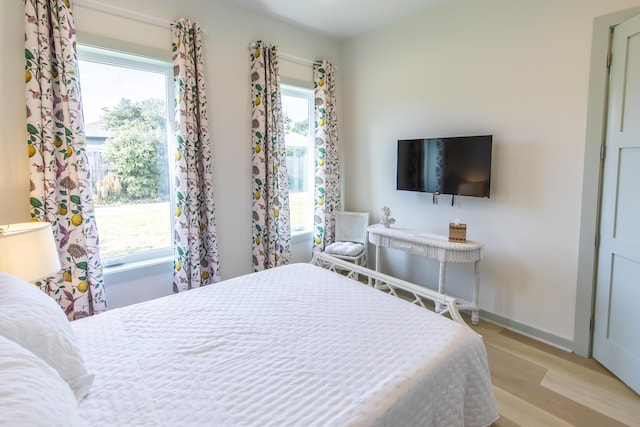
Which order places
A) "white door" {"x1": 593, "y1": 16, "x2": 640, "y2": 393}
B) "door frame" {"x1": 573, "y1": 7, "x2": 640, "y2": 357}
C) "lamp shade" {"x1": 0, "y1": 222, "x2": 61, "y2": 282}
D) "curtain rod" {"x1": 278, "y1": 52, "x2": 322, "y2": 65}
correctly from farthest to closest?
"curtain rod" {"x1": 278, "y1": 52, "x2": 322, "y2": 65}
"door frame" {"x1": 573, "y1": 7, "x2": 640, "y2": 357}
"white door" {"x1": 593, "y1": 16, "x2": 640, "y2": 393}
"lamp shade" {"x1": 0, "y1": 222, "x2": 61, "y2": 282}

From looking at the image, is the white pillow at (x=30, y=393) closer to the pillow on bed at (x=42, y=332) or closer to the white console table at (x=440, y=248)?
the pillow on bed at (x=42, y=332)

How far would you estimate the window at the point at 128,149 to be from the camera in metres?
2.38

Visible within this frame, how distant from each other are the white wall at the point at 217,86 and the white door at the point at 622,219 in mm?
2635

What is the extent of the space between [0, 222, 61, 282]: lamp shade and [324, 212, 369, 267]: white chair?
2.38 meters

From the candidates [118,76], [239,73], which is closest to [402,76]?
[239,73]

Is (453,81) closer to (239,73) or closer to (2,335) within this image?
(239,73)

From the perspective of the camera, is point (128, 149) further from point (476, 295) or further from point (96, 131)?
point (476, 295)

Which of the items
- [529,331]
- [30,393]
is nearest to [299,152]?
[529,331]

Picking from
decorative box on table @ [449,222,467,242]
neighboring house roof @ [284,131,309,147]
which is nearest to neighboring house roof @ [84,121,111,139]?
neighboring house roof @ [284,131,309,147]

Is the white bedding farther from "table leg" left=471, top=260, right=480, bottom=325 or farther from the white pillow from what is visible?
"table leg" left=471, top=260, right=480, bottom=325

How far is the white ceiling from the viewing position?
9.53ft

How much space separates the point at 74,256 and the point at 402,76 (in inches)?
127

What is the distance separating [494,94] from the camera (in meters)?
2.67

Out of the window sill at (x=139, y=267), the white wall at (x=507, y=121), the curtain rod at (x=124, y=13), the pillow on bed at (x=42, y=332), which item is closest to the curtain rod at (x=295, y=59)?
the white wall at (x=507, y=121)
